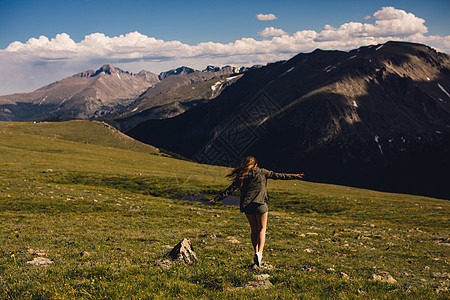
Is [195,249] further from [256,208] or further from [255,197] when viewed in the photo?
[255,197]

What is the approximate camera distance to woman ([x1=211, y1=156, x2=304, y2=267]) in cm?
1212

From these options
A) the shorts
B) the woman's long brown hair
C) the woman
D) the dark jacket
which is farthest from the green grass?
the woman's long brown hair

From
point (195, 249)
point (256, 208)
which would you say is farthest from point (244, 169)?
point (195, 249)

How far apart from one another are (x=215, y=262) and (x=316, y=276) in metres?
4.32

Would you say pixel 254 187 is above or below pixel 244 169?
below

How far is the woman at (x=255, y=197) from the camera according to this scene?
1212 cm

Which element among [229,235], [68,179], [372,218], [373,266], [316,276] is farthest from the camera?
[68,179]

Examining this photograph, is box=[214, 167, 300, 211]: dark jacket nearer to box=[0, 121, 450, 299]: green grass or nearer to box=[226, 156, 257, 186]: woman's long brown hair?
box=[226, 156, 257, 186]: woman's long brown hair

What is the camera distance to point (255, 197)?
1210cm

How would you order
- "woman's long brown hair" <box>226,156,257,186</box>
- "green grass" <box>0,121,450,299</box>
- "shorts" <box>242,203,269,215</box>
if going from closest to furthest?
"green grass" <box>0,121,450,299</box>
"shorts" <box>242,203,269,215</box>
"woman's long brown hair" <box>226,156,257,186</box>

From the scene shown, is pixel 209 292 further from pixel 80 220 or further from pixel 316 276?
pixel 80 220

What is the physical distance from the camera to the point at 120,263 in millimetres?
11672

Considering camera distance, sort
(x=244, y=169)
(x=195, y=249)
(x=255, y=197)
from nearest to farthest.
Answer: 1. (x=255, y=197)
2. (x=244, y=169)
3. (x=195, y=249)

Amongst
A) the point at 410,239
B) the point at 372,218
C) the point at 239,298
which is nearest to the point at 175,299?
the point at 239,298
